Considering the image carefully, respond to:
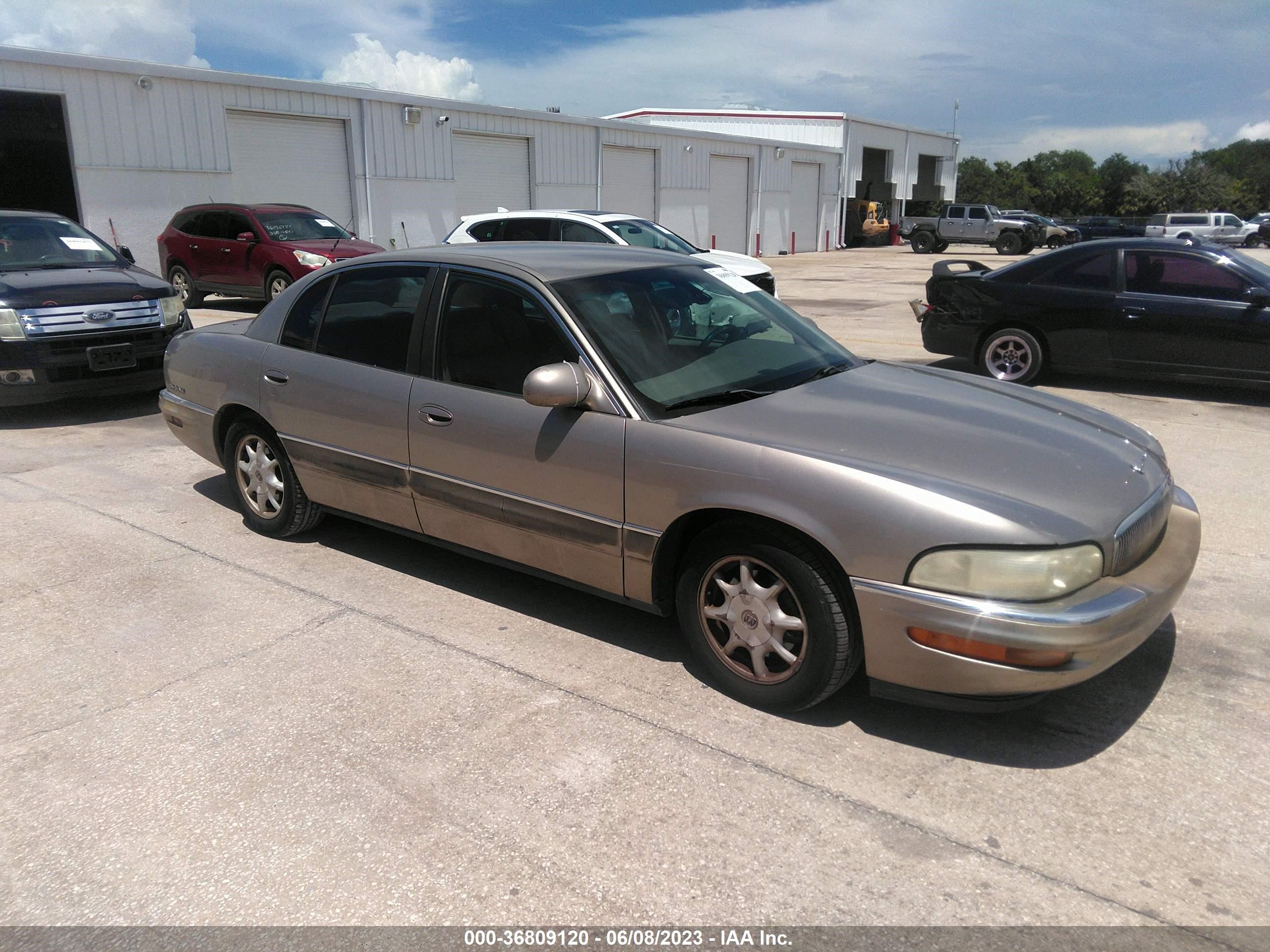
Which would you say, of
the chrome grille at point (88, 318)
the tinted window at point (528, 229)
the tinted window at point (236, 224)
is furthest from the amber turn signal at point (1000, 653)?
the tinted window at point (236, 224)

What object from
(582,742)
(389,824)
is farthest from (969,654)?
(389,824)

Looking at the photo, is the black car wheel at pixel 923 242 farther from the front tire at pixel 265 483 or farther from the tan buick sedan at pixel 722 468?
the front tire at pixel 265 483

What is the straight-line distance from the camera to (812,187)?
39594 mm

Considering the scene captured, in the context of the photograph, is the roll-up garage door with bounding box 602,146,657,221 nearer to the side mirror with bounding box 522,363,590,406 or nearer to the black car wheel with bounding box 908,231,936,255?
the black car wheel with bounding box 908,231,936,255

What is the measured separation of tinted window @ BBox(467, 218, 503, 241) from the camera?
13227mm

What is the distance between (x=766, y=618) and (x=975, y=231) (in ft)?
129

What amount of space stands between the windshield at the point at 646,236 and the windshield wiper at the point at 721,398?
9.01 metres

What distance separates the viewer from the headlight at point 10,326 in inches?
296

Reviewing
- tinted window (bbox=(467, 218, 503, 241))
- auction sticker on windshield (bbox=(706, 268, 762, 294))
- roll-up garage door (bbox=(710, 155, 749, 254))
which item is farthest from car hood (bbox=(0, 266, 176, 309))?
roll-up garage door (bbox=(710, 155, 749, 254))

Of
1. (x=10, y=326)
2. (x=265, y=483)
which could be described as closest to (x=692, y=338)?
(x=265, y=483)

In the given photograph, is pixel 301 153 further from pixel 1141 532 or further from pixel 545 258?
pixel 1141 532

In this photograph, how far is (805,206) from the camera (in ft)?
129

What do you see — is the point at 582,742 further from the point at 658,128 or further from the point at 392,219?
the point at 658,128

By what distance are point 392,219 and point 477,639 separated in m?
19.5
